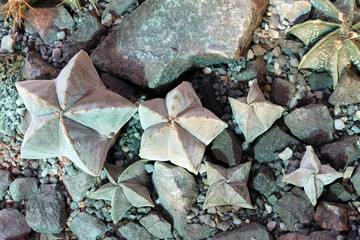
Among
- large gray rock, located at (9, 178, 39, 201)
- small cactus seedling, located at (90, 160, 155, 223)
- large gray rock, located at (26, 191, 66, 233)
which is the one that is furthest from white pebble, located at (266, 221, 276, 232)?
large gray rock, located at (9, 178, 39, 201)

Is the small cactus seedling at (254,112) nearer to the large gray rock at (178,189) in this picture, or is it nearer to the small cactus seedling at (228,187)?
the small cactus seedling at (228,187)

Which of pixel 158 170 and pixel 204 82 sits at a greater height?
pixel 204 82

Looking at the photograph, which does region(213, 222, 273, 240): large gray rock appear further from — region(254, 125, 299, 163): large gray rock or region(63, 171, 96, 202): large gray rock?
region(63, 171, 96, 202): large gray rock

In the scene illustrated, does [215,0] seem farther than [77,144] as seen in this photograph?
Yes

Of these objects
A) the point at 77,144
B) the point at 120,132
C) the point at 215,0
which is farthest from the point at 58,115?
the point at 215,0

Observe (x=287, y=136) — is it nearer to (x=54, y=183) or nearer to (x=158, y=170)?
(x=158, y=170)

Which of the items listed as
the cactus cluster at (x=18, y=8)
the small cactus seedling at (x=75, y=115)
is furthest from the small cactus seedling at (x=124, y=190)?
the cactus cluster at (x=18, y=8)

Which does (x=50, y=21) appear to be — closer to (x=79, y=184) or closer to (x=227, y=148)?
(x=79, y=184)
